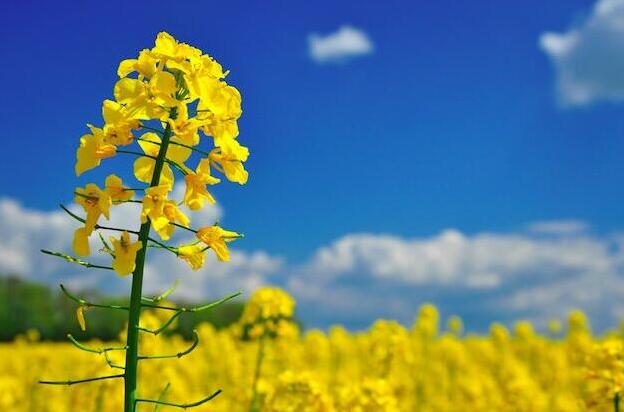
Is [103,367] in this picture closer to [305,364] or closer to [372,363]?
[372,363]

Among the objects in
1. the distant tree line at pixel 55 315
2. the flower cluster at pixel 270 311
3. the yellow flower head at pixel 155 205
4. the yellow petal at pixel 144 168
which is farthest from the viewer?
the distant tree line at pixel 55 315

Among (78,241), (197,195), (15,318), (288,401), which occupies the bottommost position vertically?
(288,401)

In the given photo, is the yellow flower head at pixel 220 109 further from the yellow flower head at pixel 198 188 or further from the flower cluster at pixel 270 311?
the flower cluster at pixel 270 311

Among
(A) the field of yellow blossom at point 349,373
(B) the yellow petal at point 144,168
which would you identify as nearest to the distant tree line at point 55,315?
(A) the field of yellow blossom at point 349,373

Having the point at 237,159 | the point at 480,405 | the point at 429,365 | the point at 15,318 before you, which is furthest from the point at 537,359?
the point at 15,318

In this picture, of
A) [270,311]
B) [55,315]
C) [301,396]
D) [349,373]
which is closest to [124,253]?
[301,396]

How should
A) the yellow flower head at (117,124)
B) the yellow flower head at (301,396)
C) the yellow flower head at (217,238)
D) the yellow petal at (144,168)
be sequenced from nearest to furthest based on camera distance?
the yellow flower head at (117,124), the yellow flower head at (217,238), the yellow petal at (144,168), the yellow flower head at (301,396)

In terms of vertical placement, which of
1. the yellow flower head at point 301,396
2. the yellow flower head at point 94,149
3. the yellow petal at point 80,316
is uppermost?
the yellow flower head at point 94,149

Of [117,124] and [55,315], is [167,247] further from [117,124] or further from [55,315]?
[55,315]
